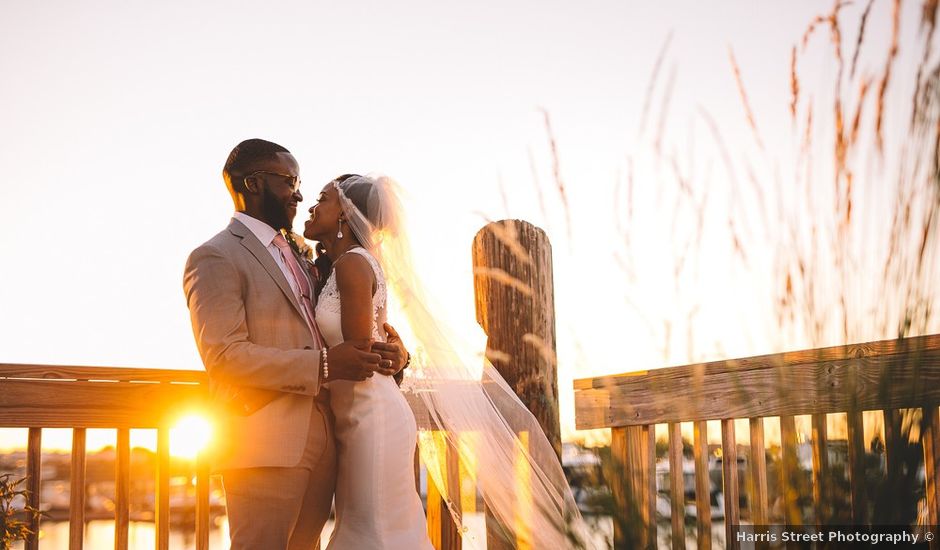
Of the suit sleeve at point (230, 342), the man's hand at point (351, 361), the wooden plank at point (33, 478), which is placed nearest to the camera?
the suit sleeve at point (230, 342)

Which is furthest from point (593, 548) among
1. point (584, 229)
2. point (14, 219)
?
point (14, 219)

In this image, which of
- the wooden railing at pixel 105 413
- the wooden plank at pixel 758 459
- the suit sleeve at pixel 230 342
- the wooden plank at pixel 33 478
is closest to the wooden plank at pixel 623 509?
the wooden plank at pixel 758 459

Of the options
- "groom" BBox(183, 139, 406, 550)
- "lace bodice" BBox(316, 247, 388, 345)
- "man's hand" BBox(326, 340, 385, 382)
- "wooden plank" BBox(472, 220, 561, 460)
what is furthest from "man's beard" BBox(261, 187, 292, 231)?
"wooden plank" BBox(472, 220, 561, 460)

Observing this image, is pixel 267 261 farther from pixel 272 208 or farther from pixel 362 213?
pixel 362 213

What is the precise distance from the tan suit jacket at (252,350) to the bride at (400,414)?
158mm

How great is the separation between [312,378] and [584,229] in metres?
1.24

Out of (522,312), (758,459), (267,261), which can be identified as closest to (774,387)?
(758,459)

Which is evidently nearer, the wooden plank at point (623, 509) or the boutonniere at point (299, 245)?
the wooden plank at point (623, 509)

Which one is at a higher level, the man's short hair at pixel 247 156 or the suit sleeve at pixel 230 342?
the man's short hair at pixel 247 156

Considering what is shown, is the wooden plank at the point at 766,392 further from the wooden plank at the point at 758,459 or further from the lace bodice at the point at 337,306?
the lace bodice at the point at 337,306

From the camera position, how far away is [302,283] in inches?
119

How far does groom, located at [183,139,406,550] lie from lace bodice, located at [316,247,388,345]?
0.04 meters

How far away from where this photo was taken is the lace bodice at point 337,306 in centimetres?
293

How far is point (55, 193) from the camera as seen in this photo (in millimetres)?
8188
